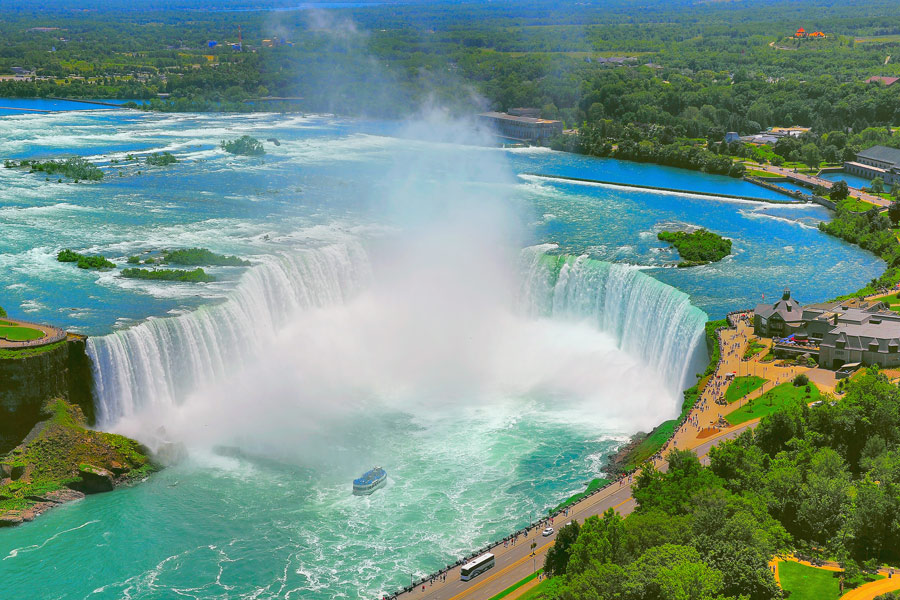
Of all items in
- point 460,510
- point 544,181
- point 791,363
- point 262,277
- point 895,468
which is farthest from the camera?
point 544,181

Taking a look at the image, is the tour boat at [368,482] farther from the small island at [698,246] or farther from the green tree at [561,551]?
the small island at [698,246]

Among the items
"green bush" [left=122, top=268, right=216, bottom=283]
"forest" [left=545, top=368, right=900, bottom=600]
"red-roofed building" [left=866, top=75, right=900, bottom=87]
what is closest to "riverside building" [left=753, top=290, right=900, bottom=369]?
"forest" [left=545, top=368, right=900, bottom=600]

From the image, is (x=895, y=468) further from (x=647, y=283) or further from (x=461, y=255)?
(x=461, y=255)

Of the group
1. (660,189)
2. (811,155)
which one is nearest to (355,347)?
(660,189)

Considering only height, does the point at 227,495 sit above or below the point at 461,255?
below

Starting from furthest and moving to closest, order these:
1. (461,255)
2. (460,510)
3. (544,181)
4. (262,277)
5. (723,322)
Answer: (544,181) → (461,255) → (262,277) → (723,322) → (460,510)

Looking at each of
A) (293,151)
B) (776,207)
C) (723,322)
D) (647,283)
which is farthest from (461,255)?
(293,151)

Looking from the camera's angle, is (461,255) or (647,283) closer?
(647,283)
